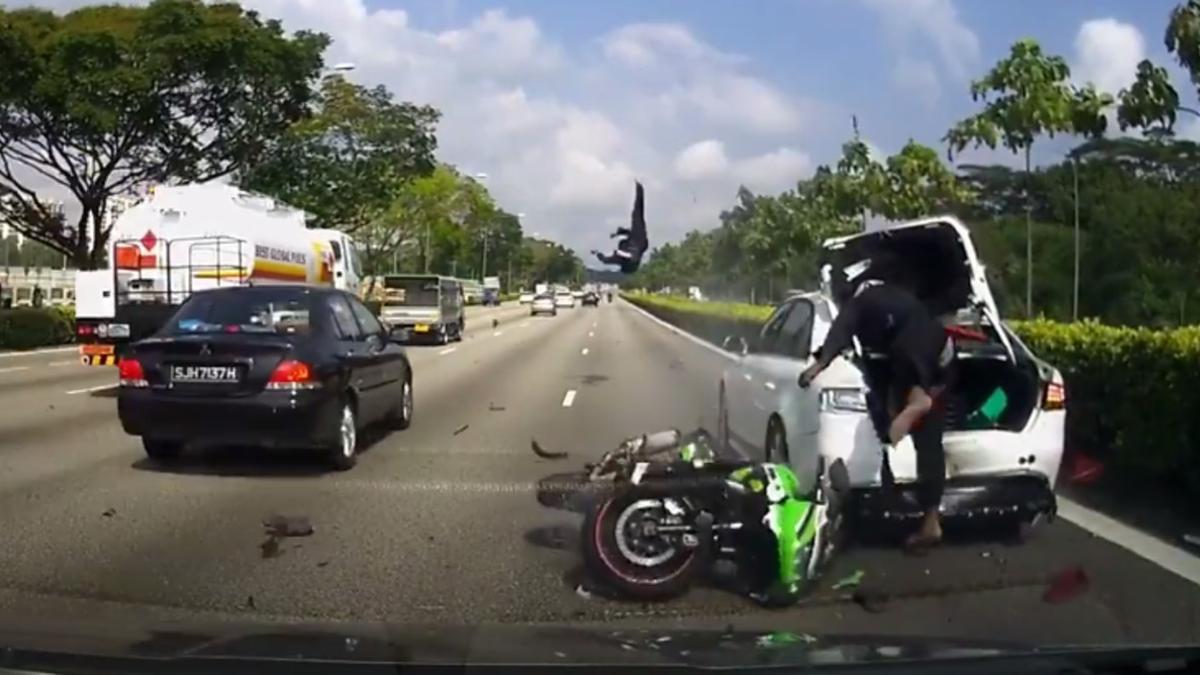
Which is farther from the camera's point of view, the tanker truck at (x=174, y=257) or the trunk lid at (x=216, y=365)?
the tanker truck at (x=174, y=257)

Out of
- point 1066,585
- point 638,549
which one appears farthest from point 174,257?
point 1066,585

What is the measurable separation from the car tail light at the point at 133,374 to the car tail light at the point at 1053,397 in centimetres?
682

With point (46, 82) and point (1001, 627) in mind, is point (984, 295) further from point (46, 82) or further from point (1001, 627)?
point (46, 82)

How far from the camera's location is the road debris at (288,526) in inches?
353

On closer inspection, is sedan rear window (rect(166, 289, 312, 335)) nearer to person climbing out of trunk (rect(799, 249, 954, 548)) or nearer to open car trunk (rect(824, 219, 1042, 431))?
open car trunk (rect(824, 219, 1042, 431))

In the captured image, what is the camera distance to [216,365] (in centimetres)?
1135

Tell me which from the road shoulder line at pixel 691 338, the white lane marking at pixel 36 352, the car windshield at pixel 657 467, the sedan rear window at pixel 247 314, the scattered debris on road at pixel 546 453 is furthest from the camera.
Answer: the white lane marking at pixel 36 352

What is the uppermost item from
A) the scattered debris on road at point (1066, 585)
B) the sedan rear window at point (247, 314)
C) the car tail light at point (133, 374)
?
the sedan rear window at point (247, 314)

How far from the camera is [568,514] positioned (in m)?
9.48

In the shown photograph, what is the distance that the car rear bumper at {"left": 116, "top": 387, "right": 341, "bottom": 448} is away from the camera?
37.0 ft

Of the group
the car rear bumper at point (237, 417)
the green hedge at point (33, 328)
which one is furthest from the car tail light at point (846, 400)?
the green hedge at point (33, 328)

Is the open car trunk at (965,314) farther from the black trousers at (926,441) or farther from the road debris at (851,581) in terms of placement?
the road debris at (851,581)

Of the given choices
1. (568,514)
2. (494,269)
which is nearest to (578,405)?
(568,514)

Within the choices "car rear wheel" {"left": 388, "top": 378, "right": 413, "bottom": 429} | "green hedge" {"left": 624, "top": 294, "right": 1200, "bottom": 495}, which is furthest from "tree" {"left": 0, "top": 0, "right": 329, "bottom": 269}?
"green hedge" {"left": 624, "top": 294, "right": 1200, "bottom": 495}
